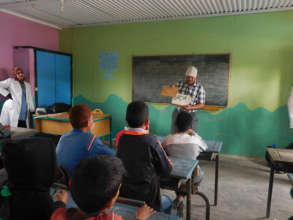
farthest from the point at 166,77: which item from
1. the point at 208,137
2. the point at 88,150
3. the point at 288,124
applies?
the point at 88,150

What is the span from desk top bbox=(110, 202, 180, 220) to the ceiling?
3.09m

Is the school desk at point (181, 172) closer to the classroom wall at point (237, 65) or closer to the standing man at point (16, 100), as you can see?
the classroom wall at point (237, 65)

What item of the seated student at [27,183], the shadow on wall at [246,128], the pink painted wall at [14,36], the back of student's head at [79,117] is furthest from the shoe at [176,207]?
the pink painted wall at [14,36]

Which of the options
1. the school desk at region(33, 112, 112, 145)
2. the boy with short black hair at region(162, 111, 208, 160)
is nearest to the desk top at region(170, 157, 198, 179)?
the boy with short black hair at region(162, 111, 208, 160)

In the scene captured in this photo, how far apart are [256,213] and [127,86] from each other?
11.4 ft

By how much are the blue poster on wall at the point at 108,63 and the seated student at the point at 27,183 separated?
4223 mm

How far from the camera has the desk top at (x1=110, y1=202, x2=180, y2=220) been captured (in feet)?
3.57

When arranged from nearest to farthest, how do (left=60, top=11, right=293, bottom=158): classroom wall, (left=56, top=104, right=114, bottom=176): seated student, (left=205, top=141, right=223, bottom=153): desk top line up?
(left=56, top=104, right=114, bottom=176): seated student < (left=205, top=141, right=223, bottom=153): desk top < (left=60, top=11, right=293, bottom=158): classroom wall

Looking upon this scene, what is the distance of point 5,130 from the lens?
2645mm

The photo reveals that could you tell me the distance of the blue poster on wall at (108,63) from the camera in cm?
520

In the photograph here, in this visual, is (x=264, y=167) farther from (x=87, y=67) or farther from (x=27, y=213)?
(x=87, y=67)

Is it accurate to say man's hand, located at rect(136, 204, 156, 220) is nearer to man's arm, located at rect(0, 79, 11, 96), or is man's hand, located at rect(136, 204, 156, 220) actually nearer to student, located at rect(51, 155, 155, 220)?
student, located at rect(51, 155, 155, 220)

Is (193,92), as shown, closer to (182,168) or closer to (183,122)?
(183,122)

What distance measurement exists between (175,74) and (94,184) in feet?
13.3
